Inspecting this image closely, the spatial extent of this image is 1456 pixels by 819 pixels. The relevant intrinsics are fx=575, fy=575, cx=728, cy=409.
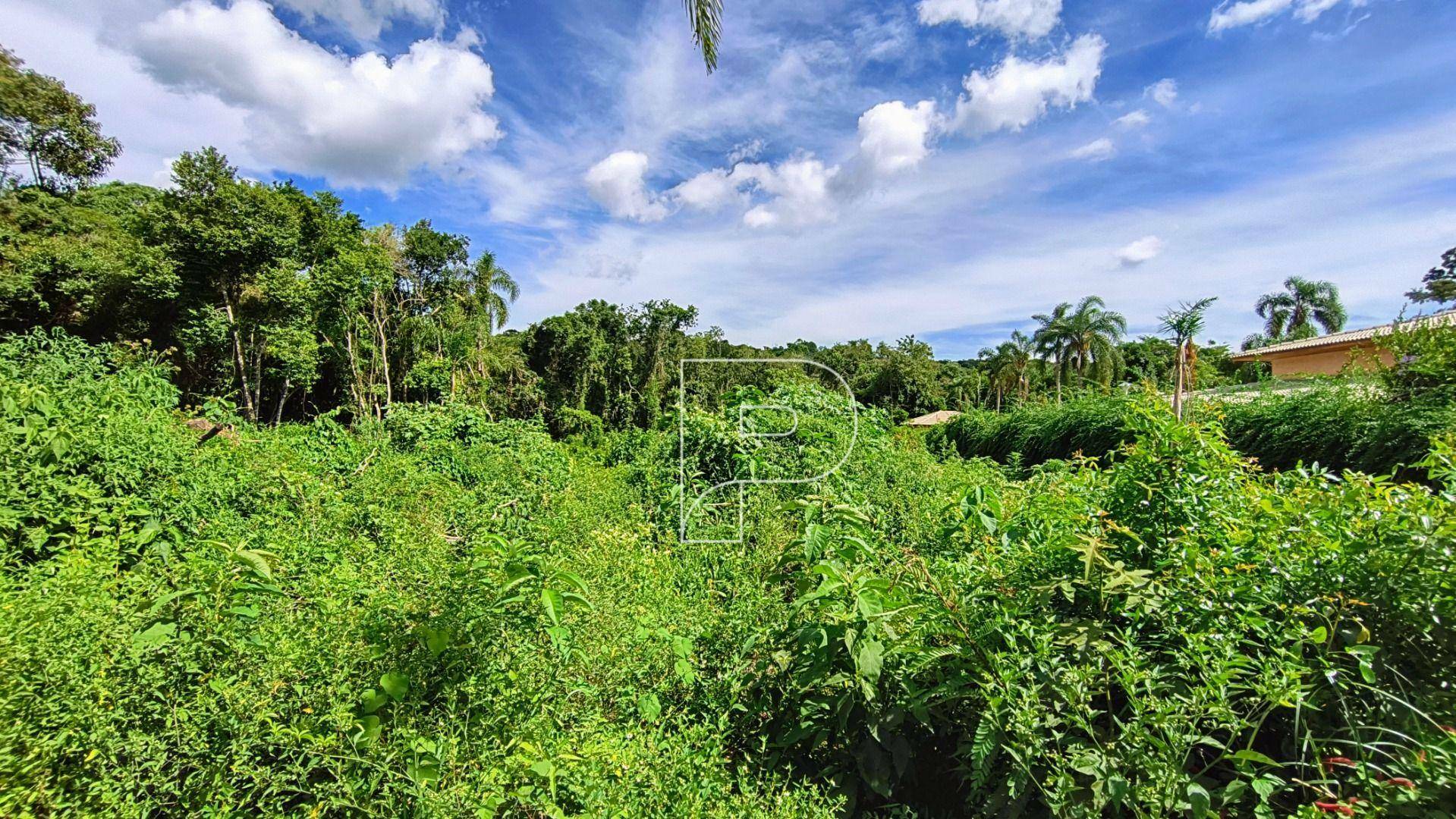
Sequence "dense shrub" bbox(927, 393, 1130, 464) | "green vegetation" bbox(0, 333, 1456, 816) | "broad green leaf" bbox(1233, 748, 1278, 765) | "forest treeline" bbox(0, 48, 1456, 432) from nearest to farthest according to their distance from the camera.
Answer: "broad green leaf" bbox(1233, 748, 1278, 765)
"green vegetation" bbox(0, 333, 1456, 816)
"dense shrub" bbox(927, 393, 1130, 464)
"forest treeline" bbox(0, 48, 1456, 432)

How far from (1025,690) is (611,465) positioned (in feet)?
20.2

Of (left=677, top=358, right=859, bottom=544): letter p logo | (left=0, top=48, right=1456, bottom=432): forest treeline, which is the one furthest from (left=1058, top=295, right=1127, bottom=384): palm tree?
(left=677, top=358, right=859, bottom=544): letter p logo

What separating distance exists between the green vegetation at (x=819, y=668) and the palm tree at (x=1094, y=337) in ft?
85.3

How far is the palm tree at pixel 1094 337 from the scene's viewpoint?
79.4ft

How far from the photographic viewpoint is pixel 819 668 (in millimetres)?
1817

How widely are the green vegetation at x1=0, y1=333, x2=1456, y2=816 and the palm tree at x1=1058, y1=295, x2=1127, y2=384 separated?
26.0 metres

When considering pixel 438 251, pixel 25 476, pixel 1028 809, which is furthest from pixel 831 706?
pixel 438 251

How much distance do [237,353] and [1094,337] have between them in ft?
101

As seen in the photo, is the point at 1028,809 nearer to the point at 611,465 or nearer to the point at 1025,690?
the point at 1025,690

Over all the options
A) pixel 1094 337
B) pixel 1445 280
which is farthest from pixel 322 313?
pixel 1445 280

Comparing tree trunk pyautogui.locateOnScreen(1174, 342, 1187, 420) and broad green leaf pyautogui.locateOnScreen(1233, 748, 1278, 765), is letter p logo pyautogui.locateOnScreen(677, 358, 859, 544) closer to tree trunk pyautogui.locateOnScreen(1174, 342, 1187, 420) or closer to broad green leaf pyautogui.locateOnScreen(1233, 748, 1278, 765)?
broad green leaf pyautogui.locateOnScreen(1233, 748, 1278, 765)

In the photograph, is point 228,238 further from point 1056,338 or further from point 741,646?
point 1056,338

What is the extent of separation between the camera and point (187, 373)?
17.9 metres

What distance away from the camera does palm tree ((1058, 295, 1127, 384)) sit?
24203 mm
